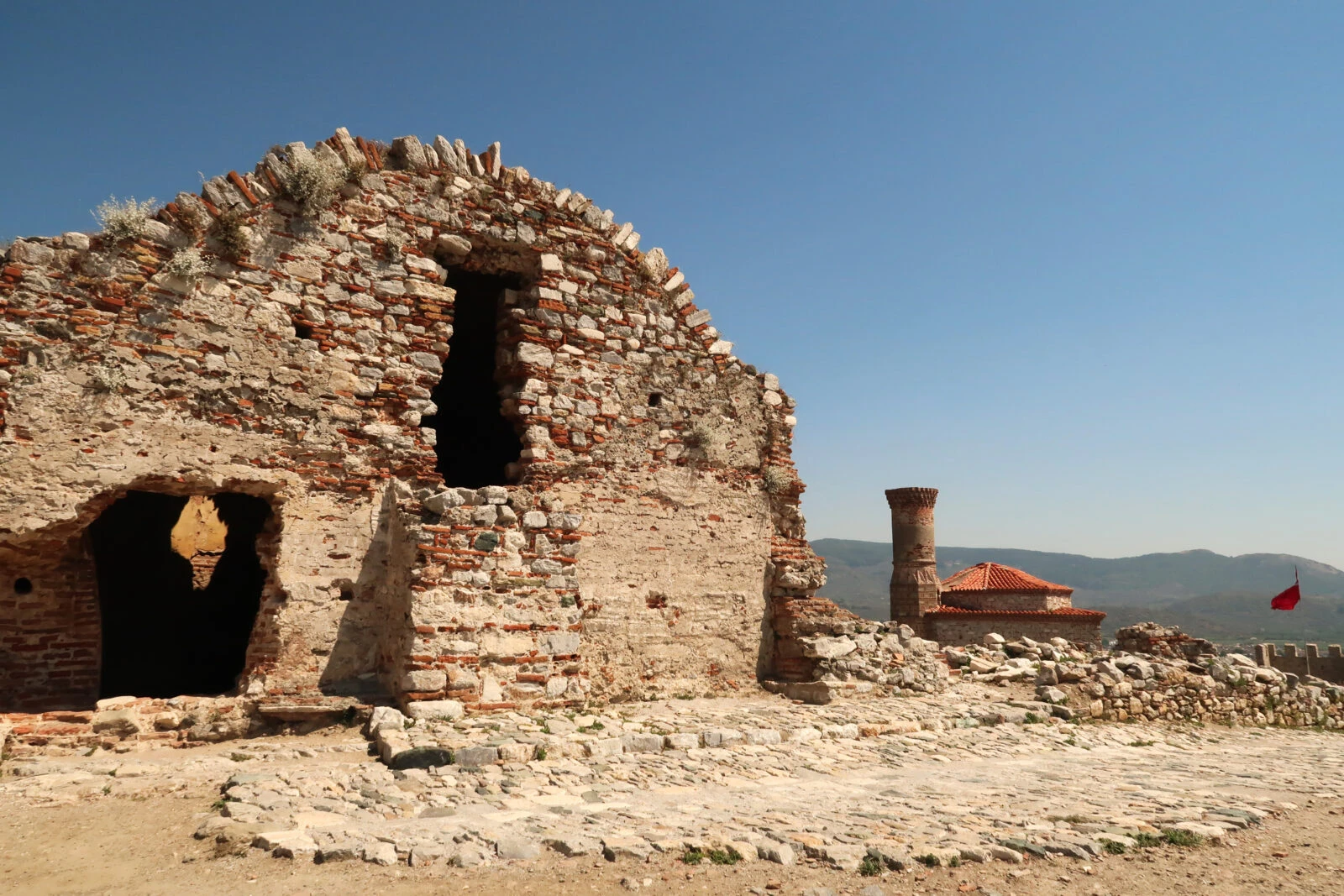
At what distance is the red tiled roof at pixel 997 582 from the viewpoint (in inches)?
1080

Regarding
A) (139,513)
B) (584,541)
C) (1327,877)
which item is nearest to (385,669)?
(584,541)

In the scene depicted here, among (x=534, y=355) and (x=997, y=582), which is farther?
(x=997, y=582)

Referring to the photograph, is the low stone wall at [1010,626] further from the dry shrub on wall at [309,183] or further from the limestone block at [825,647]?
the dry shrub on wall at [309,183]

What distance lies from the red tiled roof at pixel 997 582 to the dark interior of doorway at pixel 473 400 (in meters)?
21.5

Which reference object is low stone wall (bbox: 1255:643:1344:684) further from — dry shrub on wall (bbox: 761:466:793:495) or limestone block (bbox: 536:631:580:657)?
limestone block (bbox: 536:631:580:657)

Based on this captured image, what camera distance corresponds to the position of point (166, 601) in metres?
10.2

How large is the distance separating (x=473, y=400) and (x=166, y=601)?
454 centimetres

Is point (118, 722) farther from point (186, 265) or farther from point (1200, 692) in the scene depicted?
point (1200, 692)

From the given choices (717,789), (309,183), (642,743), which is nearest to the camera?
(717,789)

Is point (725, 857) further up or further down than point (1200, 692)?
further up

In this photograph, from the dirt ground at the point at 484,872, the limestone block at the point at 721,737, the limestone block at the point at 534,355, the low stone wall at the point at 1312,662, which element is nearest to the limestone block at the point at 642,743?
the limestone block at the point at 721,737

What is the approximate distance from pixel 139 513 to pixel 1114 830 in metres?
10.2

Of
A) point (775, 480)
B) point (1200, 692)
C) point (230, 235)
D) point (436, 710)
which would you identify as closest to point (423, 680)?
point (436, 710)

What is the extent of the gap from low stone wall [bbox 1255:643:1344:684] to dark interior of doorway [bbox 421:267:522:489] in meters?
22.3
